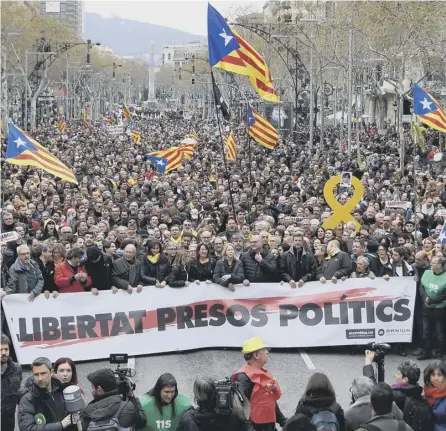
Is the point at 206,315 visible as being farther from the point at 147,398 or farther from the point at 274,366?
the point at 147,398

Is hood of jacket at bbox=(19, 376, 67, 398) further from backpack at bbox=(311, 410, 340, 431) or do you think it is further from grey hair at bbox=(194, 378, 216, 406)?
backpack at bbox=(311, 410, 340, 431)

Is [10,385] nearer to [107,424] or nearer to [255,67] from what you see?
[107,424]

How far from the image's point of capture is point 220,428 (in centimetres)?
653

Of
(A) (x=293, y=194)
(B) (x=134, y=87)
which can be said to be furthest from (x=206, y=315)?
(B) (x=134, y=87)

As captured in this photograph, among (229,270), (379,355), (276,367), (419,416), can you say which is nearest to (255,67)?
(229,270)

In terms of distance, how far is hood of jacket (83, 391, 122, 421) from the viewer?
6281mm

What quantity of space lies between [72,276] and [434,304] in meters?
3.85

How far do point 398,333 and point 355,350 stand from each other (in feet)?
1.64

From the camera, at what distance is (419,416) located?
701cm

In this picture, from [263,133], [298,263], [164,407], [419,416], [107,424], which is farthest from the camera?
[263,133]

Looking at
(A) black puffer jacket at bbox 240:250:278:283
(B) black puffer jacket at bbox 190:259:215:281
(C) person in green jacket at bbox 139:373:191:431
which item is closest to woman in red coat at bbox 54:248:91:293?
(B) black puffer jacket at bbox 190:259:215:281

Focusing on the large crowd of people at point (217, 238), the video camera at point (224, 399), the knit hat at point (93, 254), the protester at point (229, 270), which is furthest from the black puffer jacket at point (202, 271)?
the video camera at point (224, 399)

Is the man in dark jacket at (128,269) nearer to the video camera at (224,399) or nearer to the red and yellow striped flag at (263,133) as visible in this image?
the video camera at (224,399)

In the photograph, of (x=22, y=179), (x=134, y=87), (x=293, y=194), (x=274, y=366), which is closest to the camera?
(x=274, y=366)
